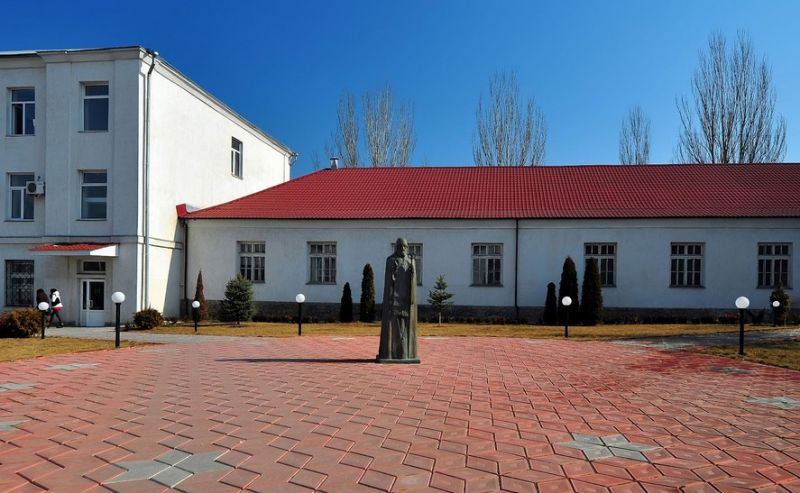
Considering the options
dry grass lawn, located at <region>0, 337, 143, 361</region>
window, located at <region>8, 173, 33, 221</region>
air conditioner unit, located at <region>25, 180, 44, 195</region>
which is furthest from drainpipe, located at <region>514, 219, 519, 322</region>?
window, located at <region>8, 173, 33, 221</region>

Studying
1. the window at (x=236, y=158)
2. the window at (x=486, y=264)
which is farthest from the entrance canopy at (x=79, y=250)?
the window at (x=486, y=264)

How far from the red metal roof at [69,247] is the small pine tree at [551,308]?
672 inches

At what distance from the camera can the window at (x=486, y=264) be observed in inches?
952

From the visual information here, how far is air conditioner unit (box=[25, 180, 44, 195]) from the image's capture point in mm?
22766

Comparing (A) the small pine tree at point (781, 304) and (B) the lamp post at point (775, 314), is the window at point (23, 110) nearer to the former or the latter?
(B) the lamp post at point (775, 314)

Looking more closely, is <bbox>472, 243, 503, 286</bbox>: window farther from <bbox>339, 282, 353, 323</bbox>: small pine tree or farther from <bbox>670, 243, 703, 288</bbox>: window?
<bbox>670, 243, 703, 288</bbox>: window

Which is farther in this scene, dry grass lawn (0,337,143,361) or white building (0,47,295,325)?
white building (0,47,295,325)

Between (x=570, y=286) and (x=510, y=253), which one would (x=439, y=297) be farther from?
(x=570, y=286)

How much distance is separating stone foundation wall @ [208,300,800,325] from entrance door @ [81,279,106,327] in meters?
4.11

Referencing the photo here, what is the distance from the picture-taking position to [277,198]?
26484 millimetres

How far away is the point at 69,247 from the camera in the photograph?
2186 centimetres

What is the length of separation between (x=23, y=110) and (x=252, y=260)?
A: 427 inches

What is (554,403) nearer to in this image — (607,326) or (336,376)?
(336,376)

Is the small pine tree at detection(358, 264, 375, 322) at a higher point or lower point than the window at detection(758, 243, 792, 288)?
lower
